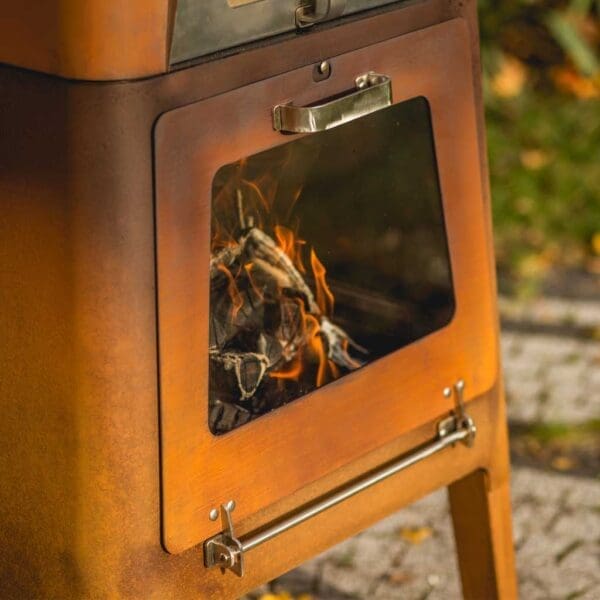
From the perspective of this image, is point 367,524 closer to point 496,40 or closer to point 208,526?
point 208,526

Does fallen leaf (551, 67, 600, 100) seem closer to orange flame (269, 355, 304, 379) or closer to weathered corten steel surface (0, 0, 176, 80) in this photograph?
orange flame (269, 355, 304, 379)

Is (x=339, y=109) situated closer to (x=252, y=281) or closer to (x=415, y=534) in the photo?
(x=252, y=281)

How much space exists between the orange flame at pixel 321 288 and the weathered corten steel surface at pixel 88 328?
0.31 meters

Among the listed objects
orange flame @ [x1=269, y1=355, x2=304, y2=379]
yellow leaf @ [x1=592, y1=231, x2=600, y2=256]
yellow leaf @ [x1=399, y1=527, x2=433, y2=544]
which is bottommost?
orange flame @ [x1=269, y1=355, x2=304, y2=379]

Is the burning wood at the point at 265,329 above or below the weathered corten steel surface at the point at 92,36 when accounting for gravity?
below

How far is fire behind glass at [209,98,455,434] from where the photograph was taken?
183 centimetres

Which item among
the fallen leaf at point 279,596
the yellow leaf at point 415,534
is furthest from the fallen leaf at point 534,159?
the fallen leaf at point 279,596

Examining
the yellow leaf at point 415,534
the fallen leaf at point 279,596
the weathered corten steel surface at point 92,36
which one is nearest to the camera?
the weathered corten steel surface at point 92,36

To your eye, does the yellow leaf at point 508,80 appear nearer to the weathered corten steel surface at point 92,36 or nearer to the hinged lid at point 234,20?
the hinged lid at point 234,20

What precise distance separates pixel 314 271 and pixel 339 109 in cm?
29

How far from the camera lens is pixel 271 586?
2.82 meters

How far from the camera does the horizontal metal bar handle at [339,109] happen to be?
171 cm

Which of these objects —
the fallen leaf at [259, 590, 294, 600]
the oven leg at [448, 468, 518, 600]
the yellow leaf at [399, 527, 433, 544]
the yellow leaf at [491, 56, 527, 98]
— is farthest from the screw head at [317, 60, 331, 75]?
the yellow leaf at [491, 56, 527, 98]

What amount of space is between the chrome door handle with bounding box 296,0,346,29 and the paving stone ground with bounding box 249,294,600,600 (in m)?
1.43
